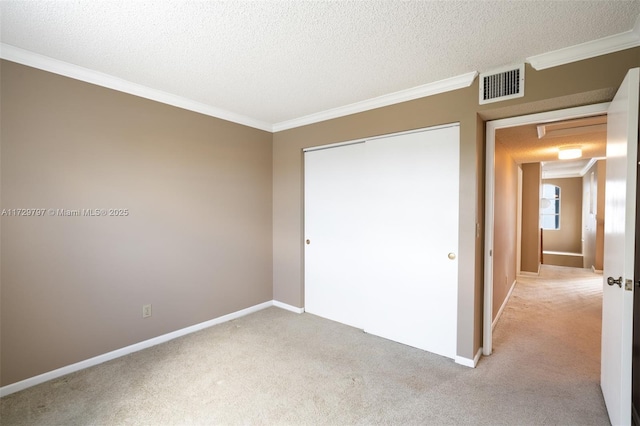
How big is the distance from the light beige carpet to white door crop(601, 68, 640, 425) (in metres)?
0.40

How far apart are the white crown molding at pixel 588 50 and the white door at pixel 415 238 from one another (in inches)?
28.8

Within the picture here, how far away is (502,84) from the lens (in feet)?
7.64

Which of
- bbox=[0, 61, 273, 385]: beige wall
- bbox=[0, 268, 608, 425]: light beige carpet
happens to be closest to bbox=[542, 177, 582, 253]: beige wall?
bbox=[0, 268, 608, 425]: light beige carpet

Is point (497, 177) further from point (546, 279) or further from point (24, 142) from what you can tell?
point (24, 142)

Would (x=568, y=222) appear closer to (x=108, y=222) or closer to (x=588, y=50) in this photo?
(x=588, y=50)

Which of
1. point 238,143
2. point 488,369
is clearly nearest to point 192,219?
point 238,143

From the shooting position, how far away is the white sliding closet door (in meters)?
2.71

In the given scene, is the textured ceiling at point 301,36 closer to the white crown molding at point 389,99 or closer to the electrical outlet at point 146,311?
the white crown molding at point 389,99

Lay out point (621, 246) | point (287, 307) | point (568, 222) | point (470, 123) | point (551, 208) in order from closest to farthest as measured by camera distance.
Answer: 1. point (621, 246)
2. point (470, 123)
3. point (287, 307)
4. point (568, 222)
5. point (551, 208)

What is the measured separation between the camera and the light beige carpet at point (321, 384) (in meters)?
1.92

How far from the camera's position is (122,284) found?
8.76 ft

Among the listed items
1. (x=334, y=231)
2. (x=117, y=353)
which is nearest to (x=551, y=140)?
(x=334, y=231)

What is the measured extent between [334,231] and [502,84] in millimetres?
2183

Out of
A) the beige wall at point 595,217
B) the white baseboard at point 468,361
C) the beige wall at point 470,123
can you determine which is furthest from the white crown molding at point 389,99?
the beige wall at point 595,217
